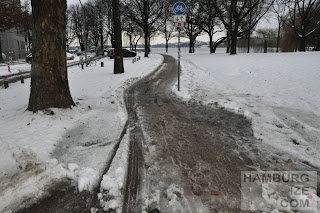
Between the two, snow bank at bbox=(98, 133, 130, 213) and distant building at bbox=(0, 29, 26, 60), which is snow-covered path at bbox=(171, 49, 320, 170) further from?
distant building at bbox=(0, 29, 26, 60)

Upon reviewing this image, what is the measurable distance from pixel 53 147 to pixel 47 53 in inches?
106

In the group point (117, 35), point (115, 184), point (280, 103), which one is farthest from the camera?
point (117, 35)

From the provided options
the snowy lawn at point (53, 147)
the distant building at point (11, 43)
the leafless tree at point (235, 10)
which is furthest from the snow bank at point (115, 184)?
the distant building at point (11, 43)

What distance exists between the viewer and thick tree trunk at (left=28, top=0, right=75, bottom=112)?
17.6 feet

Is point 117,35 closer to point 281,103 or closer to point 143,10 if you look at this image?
point 281,103

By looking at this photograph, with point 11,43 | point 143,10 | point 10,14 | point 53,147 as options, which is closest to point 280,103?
point 53,147

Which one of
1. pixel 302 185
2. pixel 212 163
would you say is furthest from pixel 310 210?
pixel 212 163

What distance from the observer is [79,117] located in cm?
567

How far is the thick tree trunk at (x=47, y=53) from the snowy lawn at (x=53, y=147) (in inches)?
15.4

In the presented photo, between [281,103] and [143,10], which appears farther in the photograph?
[143,10]

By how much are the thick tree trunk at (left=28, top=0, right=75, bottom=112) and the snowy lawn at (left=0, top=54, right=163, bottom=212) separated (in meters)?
0.39

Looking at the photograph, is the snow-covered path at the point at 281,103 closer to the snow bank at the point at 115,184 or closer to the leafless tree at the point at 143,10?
the snow bank at the point at 115,184

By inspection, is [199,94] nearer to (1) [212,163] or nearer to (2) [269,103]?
(2) [269,103]

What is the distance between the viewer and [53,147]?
4039 millimetres
